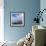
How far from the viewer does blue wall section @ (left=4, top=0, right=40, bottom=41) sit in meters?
6.07

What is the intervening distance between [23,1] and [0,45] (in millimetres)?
2589

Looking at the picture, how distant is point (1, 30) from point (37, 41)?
11.3 feet

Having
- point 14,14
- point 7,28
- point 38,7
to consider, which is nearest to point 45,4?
point 38,7

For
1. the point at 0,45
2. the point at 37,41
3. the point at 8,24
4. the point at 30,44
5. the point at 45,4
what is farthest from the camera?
the point at 8,24

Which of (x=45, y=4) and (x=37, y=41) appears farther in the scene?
(x=45, y=4)

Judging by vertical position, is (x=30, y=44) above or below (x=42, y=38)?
below

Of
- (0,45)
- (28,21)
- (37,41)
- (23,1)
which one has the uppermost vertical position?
(23,1)

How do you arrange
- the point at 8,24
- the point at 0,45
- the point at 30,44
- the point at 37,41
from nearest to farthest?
1. the point at 37,41
2. the point at 30,44
3. the point at 0,45
4. the point at 8,24

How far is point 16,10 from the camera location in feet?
20.0

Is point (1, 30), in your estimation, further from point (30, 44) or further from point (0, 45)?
point (30, 44)

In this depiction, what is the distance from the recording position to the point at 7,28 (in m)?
6.09

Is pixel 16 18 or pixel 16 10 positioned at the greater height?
pixel 16 10

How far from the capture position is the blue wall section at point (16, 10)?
6074mm

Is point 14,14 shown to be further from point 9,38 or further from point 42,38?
point 42,38
